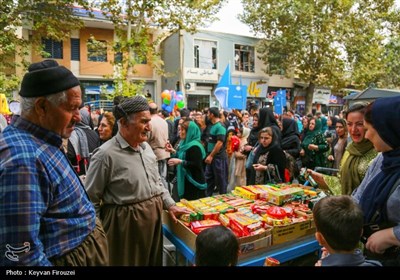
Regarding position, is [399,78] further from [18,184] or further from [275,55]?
[18,184]

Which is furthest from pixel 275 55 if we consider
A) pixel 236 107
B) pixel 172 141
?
pixel 172 141

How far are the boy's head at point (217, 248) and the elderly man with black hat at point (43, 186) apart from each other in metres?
0.55

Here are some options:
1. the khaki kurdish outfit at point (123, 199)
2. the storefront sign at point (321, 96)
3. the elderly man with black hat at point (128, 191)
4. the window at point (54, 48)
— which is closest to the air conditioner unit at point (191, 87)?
the window at point (54, 48)

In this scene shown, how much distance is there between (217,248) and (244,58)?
21027 millimetres

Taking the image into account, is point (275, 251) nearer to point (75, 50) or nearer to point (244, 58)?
point (75, 50)

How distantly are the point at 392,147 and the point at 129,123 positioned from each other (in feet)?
5.96

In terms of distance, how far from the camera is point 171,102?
42.4ft

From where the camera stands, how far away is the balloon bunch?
11.8 metres

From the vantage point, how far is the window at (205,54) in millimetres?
19188

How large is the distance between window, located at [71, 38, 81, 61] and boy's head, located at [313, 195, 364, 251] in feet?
61.4

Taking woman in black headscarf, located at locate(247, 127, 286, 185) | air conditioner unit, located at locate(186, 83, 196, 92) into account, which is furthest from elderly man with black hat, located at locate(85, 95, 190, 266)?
air conditioner unit, located at locate(186, 83, 196, 92)

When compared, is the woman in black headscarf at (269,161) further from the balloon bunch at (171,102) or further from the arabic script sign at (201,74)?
the arabic script sign at (201,74)

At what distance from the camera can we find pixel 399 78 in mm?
22062

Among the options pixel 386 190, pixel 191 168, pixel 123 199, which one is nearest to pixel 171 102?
pixel 191 168
